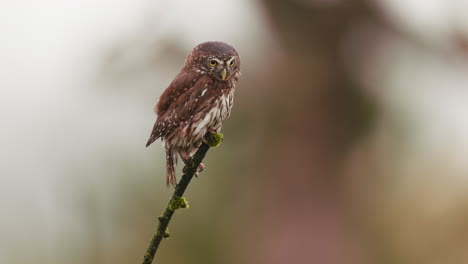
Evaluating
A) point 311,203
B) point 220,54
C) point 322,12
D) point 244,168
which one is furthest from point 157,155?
point 220,54

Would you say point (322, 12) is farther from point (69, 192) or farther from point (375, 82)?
point (69, 192)

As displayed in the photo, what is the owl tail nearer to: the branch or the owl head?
the owl head

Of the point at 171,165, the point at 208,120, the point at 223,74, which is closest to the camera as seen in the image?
the point at 223,74

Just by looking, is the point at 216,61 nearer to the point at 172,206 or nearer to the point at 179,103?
the point at 179,103

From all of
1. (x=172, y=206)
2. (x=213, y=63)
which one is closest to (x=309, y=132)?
(x=213, y=63)

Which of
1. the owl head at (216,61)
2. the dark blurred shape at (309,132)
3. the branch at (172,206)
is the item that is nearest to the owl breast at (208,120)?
the owl head at (216,61)

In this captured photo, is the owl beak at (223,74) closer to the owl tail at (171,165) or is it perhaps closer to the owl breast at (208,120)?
the owl breast at (208,120)

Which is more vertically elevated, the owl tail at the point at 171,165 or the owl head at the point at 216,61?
the owl head at the point at 216,61
